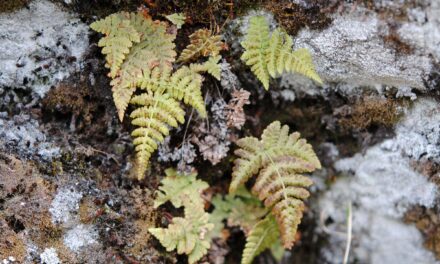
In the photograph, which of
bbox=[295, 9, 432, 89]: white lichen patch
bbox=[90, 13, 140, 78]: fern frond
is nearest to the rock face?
bbox=[295, 9, 432, 89]: white lichen patch

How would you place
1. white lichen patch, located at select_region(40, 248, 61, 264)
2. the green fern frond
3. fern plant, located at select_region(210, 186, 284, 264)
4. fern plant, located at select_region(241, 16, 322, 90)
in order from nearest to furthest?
white lichen patch, located at select_region(40, 248, 61, 264), fern plant, located at select_region(241, 16, 322, 90), fern plant, located at select_region(210, 186, 284, 264), the green fern frond

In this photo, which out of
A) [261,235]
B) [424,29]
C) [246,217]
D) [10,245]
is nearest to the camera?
[10,245]

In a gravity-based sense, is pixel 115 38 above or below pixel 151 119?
above

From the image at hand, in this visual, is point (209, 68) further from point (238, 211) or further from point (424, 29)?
point (424, 29)

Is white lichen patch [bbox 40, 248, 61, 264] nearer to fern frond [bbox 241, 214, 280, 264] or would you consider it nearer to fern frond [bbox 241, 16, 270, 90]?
fern frond [bbox 241, 214, 280, 264]

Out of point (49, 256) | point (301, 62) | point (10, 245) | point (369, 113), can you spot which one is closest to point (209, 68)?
point (301, 62)

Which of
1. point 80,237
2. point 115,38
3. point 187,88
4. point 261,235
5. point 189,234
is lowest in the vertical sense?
point 80,237
